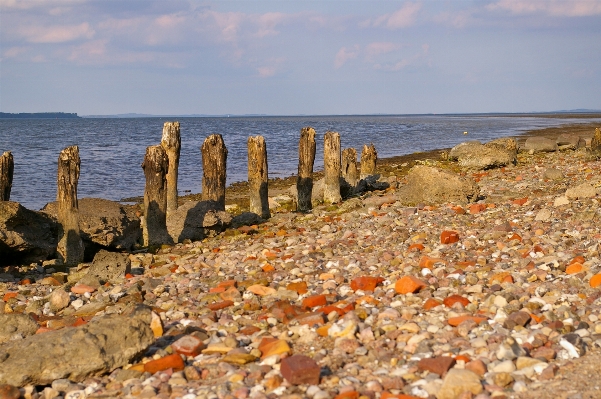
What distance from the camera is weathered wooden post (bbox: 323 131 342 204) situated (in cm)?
1809

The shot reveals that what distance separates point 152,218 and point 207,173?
2525mm

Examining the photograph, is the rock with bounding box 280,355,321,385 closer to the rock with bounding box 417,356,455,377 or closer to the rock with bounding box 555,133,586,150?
the rock with bounding box 417,356,455,377

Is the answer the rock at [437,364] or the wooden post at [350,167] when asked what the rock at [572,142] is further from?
the rock at [437,364]

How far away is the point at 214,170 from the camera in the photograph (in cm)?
1595

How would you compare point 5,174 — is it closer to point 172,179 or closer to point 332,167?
point 172,179

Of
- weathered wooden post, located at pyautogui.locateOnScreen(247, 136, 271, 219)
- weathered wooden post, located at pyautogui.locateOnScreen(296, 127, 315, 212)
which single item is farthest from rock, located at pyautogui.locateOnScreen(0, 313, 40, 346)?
weathered wooden post, located at pyautogui.locateOnScreen(296, 127, 315, 212)

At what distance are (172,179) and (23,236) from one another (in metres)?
4.05

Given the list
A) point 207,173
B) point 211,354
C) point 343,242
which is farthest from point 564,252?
point 207,173

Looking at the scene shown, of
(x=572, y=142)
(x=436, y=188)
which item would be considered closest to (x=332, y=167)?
(x=436, y=188)

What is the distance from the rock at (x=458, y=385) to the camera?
496cm

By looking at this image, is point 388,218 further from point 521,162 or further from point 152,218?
point 521,162

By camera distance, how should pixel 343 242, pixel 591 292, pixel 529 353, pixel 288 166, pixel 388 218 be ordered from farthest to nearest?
pixel 288 166 < pixel 388 218 < pixel 343 242 < pixel 591 292 < pixel 529 353

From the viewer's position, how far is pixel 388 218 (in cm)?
1321

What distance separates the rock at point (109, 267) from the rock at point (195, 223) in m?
3.62
